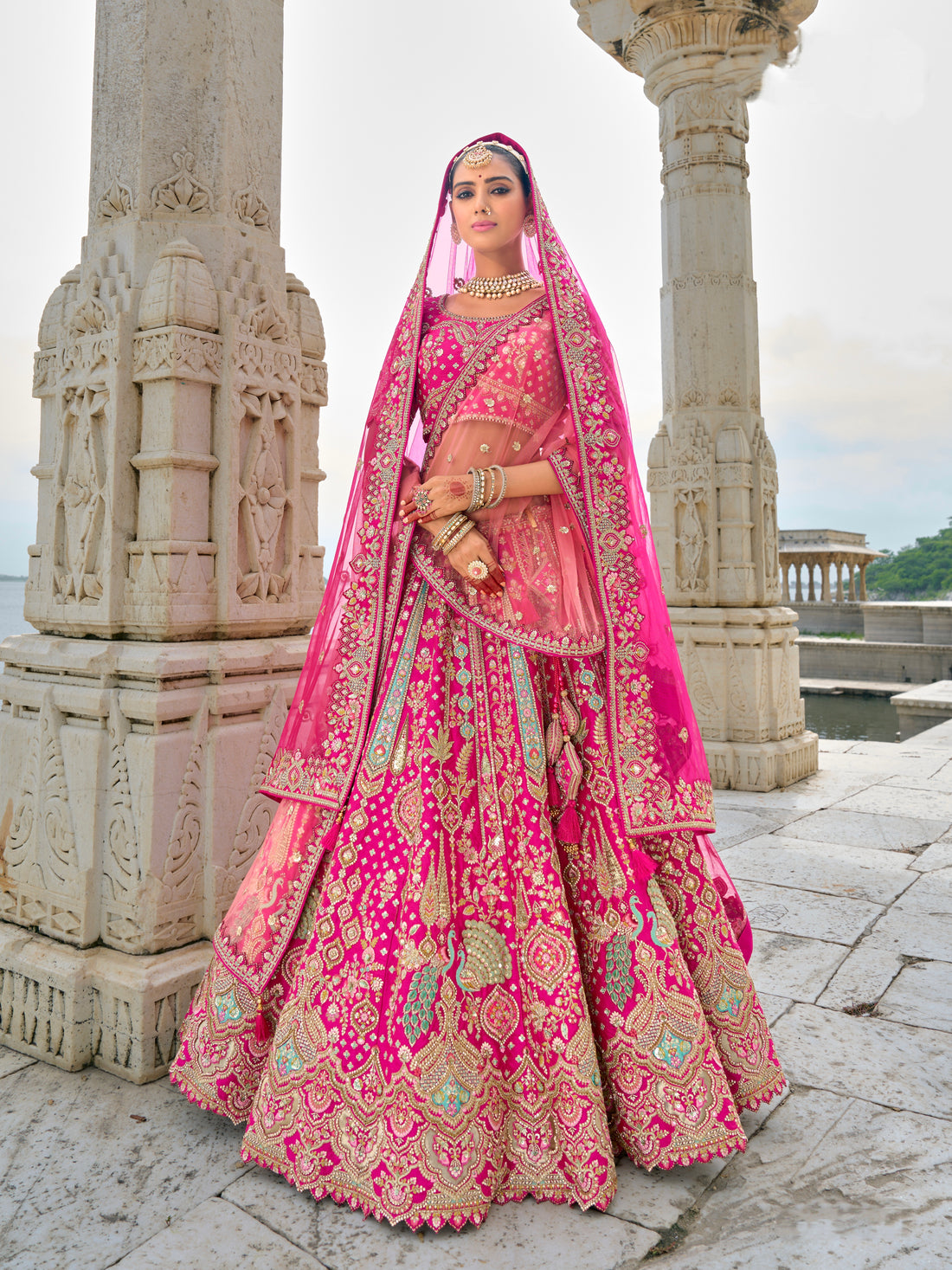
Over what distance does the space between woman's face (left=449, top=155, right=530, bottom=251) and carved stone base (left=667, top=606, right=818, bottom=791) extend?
3.60 m

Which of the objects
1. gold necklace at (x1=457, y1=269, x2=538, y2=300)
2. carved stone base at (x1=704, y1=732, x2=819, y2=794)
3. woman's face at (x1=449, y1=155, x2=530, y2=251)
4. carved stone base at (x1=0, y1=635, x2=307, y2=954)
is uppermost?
woman's face at (x1=449, y1=155, x2=530, y2=251)

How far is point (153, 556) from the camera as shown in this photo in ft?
6.37

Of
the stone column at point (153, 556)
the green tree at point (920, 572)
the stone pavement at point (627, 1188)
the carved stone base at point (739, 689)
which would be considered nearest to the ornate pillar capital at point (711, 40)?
the carved stone base at point (739, 689)

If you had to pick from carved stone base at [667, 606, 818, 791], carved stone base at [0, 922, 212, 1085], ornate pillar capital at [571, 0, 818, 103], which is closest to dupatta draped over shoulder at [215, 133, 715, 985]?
carved stone base at [0, 922, 212, 1085]

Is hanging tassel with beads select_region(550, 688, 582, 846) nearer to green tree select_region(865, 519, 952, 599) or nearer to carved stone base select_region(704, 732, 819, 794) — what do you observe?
carved stone base select_region(704, 732, 819, 794)

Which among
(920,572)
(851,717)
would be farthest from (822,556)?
(920,572)

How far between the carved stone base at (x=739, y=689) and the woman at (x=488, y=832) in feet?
10.9

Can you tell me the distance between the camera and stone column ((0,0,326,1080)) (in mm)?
1873

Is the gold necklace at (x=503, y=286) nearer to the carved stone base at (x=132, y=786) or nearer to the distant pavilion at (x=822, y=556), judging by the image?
the carved stone base at (x=132, y=786)

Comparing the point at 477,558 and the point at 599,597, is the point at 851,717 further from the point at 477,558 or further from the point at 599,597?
the point at 477,558

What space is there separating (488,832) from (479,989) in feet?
0.88

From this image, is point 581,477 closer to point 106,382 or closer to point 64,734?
point 106,382

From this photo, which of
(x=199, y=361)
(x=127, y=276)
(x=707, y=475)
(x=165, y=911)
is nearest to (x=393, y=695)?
(x=165, y=911)

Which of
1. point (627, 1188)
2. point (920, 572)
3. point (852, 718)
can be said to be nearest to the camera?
point (627, 1188)
